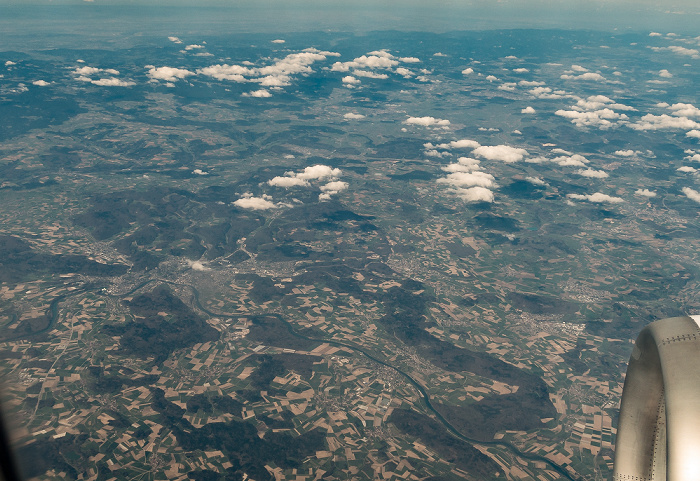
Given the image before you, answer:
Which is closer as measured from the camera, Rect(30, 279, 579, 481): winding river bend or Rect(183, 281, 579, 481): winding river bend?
Rect(183, 281, 579, 481): winding river bend

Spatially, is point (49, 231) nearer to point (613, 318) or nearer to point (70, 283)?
point (70, 283)

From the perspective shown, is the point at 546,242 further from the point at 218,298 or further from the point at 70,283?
the point at 70,283

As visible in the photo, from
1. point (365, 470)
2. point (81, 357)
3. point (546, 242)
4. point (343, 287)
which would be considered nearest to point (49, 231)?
point (81, 357)

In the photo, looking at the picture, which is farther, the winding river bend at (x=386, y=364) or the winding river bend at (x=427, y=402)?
the winding river bend at (x=386, y=364)

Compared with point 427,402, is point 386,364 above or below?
below

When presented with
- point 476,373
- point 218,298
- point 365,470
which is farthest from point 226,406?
point 476,373

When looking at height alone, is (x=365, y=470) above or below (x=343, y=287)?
above

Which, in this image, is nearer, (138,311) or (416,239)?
(138,311)

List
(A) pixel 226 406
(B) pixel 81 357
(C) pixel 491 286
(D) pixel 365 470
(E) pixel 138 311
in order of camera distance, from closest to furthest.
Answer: (D) pixel 365 470, (A) pixel 226 406, (B) pixel 81 357, (E) pixel 138 311, (C) pixel 491 286

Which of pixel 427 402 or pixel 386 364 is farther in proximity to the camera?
pixel 386 364

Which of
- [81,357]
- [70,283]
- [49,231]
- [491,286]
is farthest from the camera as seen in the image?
[49,231]
